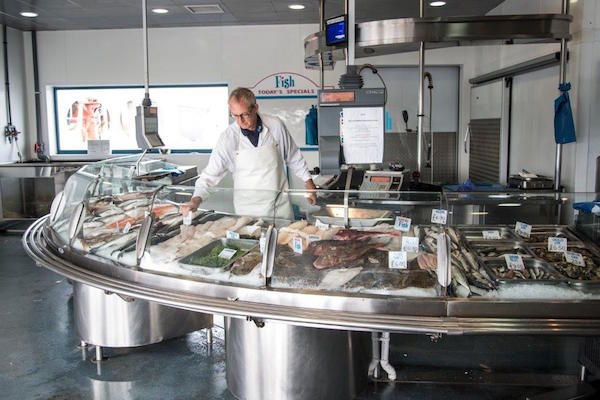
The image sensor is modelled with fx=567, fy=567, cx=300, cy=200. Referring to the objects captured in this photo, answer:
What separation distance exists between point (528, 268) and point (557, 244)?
0.22m

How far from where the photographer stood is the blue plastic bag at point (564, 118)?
4707mm

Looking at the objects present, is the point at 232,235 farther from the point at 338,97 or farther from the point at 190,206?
the point at 338,97

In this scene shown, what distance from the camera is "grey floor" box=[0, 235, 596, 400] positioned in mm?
3346

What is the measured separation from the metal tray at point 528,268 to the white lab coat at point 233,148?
1675mm

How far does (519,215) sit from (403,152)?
551 cm

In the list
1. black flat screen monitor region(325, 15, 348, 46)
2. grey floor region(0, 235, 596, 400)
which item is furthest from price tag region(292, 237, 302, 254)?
black flat screen monitor region(325, 15, 348, 46)

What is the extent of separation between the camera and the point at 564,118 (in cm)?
474

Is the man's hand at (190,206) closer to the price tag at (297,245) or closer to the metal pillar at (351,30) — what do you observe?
the price tag at (297,245)

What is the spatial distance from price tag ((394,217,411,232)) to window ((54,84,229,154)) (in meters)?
6.37

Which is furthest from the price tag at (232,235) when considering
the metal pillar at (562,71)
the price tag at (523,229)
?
the metal pillar at (562,71)

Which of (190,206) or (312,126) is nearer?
(190,206)

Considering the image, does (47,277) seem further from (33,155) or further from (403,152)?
(403,152)

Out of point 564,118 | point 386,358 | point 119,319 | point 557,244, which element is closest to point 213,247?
point 119,319

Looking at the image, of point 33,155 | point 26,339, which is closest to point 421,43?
point 26,339
